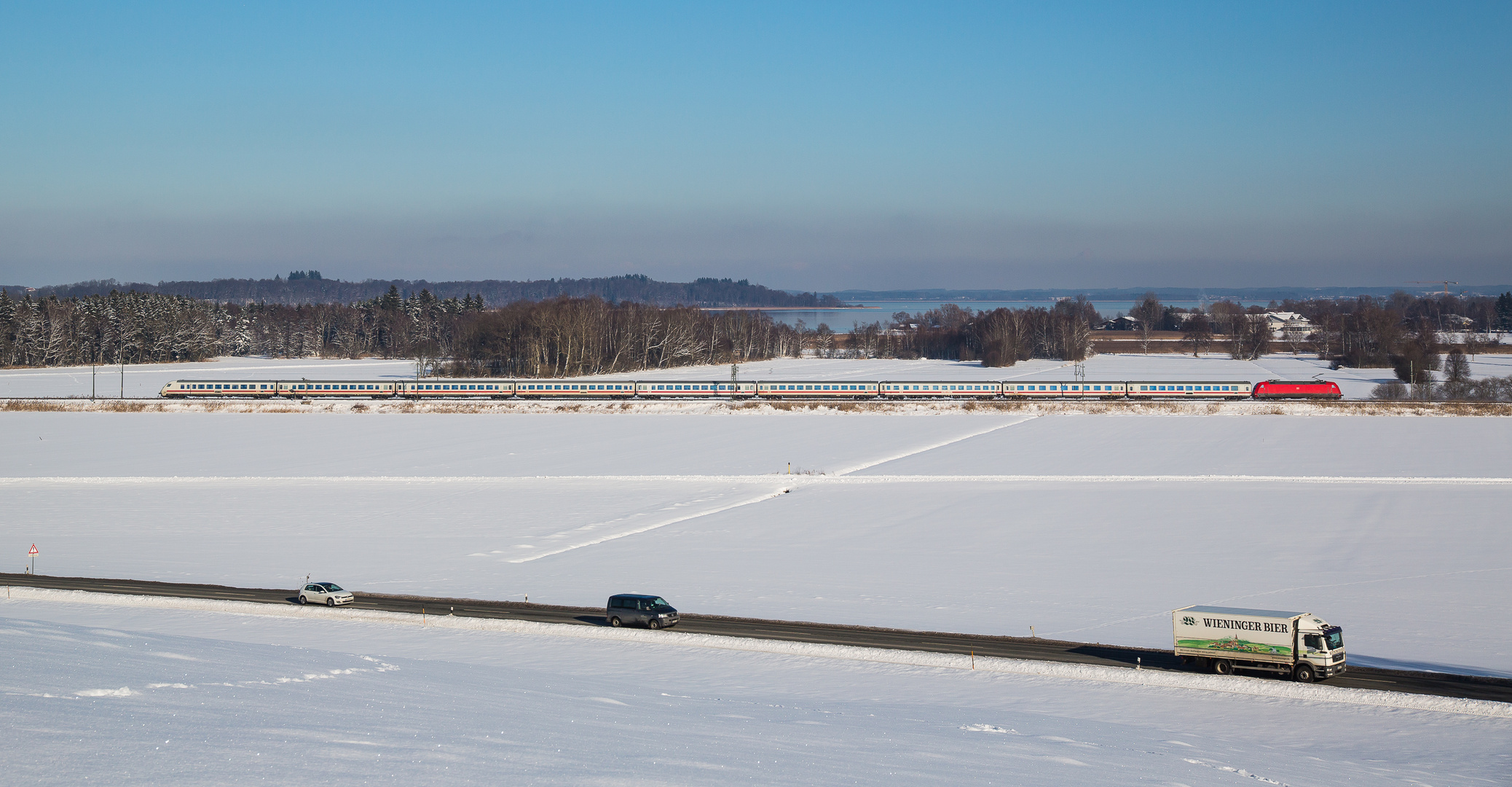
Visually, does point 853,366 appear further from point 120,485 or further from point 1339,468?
point 120,485

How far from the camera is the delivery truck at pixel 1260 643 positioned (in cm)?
1900

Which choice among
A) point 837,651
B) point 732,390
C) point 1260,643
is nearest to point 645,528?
point 837,651

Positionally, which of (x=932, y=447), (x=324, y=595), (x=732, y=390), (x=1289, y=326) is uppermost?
(x=1289, y=326)

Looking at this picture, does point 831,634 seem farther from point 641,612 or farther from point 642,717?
point 642,717

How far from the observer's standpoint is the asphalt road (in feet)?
61.8

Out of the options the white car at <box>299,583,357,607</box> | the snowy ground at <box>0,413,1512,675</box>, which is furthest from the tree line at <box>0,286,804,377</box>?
the white car at <box>299,583,357,607</box>

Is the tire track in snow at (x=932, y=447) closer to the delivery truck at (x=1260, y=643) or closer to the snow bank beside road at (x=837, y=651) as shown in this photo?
the snow bank beside road at (x=837, y=651)

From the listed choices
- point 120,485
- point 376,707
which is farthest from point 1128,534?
point 120,485

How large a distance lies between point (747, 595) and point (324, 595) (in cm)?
1061

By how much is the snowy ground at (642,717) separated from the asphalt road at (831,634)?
0.78 meters

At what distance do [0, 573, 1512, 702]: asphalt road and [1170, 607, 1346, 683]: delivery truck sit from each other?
400 millimetres

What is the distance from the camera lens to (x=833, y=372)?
401 ft

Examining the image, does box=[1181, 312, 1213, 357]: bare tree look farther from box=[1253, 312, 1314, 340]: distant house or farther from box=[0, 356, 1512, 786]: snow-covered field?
box=[0, 356, 1512, 786]: snow-covered field

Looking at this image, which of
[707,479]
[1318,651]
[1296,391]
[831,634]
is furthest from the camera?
[1296,391]
